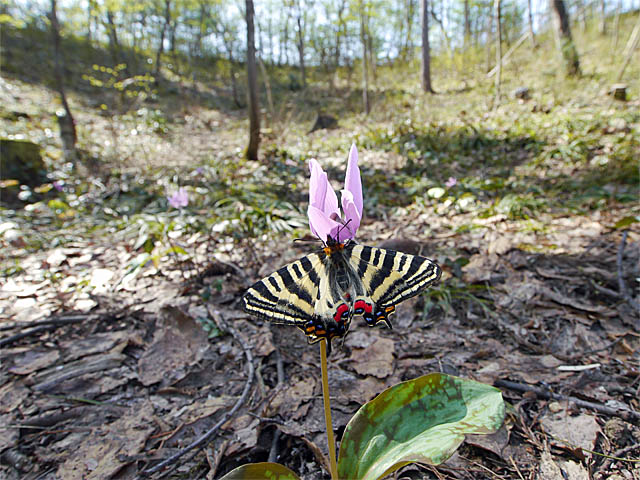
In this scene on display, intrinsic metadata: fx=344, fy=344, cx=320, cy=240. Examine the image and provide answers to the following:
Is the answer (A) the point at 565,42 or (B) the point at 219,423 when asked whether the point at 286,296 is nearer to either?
(B) the point at 219,423

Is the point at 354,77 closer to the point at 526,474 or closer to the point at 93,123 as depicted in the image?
the point at 93,123

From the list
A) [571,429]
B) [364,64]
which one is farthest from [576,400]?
[364,64]

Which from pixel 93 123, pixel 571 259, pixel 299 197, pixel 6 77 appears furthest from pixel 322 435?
pixel 6 77

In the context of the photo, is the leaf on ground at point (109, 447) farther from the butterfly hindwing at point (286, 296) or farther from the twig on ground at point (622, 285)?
the twig on ground at point (622, 285)

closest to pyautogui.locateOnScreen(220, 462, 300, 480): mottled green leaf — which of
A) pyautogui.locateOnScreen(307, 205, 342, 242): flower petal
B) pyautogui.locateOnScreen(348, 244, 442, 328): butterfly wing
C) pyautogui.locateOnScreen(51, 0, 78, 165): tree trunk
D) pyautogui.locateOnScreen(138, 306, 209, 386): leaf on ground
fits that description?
pyautogui.locateOnScreen(348, 244, 442, 328): butterfly wing

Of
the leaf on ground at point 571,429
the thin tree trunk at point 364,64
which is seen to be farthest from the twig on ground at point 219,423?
the thin tree trunk at point 364,64

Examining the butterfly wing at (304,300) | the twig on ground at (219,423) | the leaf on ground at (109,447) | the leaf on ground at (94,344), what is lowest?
the leaf on ground at (109,447)
